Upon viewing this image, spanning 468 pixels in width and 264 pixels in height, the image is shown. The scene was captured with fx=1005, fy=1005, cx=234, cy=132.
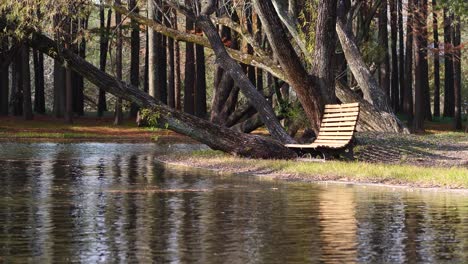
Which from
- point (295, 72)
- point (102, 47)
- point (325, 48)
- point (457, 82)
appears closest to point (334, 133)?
point (295, 72)

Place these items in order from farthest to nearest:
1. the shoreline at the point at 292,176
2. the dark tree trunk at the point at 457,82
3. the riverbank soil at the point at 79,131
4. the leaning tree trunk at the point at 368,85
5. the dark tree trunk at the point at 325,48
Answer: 1. the dark tree trunk at the point at 457,82
2. the riverbank soil at the point at 79,131
3. the leaning tree trunk at the point at 368,85
4. the dark tree trunk at the point at 325,48
5. the shoreline at the point at 292,176

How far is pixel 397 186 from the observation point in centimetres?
1711

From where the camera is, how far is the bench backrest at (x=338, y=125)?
22406mm

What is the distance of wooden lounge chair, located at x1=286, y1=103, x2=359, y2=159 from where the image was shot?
2228 centimetres

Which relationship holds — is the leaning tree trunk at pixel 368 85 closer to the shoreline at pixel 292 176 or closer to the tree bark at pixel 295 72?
the tree bark at pixel 295 72

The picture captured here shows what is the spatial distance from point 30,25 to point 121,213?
12493 mm

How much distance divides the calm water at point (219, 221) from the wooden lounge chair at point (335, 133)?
10.9 feet

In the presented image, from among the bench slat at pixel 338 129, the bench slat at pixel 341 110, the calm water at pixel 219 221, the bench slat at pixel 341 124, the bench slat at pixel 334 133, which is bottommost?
the calm water at pixel 219 221

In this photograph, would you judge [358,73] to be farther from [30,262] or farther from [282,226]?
[30,262]

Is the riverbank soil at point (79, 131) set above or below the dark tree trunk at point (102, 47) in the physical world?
below

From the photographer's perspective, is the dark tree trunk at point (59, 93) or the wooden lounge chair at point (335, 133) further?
the dark tree trunk at point (59, 93)

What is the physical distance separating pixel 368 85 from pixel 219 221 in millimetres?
21964

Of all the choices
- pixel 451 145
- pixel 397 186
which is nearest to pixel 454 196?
pixel 397 186

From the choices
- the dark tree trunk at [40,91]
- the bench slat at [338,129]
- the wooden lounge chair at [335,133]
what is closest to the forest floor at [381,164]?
the wooden lounge chair at [335,133]
